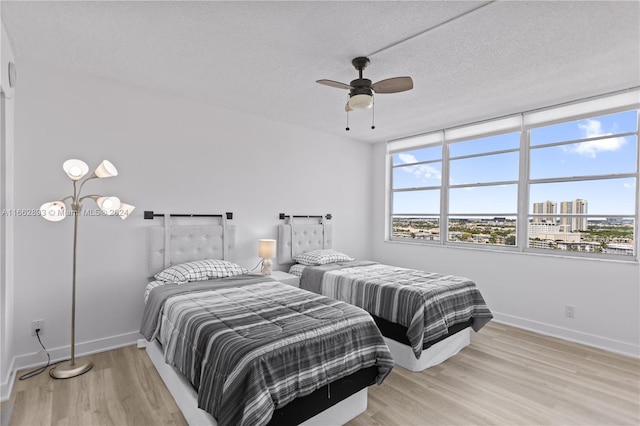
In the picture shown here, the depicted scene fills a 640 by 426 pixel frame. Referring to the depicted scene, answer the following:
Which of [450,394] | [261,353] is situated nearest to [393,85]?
[261,353]

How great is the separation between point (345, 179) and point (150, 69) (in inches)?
130

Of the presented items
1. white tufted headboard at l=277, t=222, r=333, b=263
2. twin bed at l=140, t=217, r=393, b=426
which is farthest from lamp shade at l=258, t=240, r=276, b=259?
twin bed at l=140, t=217, r=393, b=426

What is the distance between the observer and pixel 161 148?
3.45m

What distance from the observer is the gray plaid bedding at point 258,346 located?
5.24ft

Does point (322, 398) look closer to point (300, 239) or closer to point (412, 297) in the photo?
point (412, 297)

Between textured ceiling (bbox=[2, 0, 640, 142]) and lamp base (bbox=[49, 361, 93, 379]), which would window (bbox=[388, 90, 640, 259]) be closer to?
textured ceiling (bbox=[2, 0, 640, 142])

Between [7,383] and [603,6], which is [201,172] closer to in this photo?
[7,383]

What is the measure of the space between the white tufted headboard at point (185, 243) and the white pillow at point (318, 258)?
38.9 inches

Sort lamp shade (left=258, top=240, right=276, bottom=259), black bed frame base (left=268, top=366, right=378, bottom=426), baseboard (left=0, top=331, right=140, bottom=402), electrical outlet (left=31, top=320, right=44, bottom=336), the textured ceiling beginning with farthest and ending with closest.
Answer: lamp shade (left=258, top=240, right=276, bottom=259), electrical outlet (left=31, top=320, right=44, bottom=336), baseboard (left=0, top=331, right=140, bottom=402), the textured ceiling, black bed frame base (left=268, top=366, right=378, bottom=426)

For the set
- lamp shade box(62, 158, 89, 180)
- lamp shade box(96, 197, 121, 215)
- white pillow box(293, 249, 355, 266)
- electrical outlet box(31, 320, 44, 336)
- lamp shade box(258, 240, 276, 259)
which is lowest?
electrical outlet box(31, 320, 44, 336)

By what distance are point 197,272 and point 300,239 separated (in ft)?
5.80

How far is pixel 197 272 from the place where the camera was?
124 inches

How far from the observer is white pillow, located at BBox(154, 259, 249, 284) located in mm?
3086

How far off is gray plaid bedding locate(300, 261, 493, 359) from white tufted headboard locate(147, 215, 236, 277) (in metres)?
1.18
